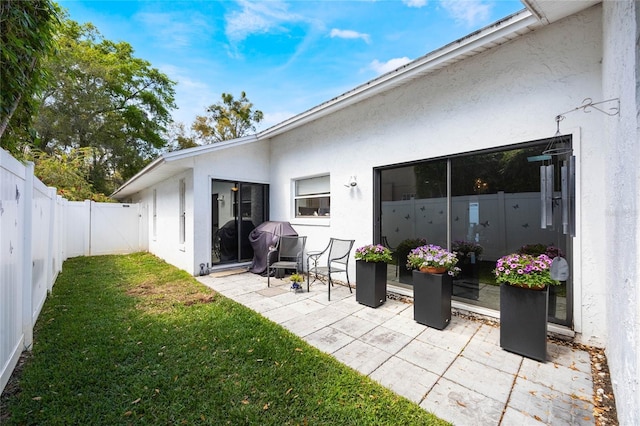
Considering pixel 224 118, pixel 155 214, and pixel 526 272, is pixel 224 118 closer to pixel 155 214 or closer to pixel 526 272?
pixel 155 214

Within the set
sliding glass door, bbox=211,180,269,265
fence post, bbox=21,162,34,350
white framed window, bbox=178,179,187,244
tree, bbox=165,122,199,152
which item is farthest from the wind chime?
tree, bbox=165,122,199,152

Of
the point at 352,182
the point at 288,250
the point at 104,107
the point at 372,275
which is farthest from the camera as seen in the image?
the point at 104,107

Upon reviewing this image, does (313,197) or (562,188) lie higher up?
(313,197)

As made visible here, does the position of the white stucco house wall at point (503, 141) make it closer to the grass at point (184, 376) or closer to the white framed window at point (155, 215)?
the grass at point (184, 376)

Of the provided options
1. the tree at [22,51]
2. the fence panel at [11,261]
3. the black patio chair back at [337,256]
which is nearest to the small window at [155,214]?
the black patio chair back at [337,256]

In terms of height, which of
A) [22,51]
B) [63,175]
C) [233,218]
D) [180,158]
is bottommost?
Answer: [233,218]

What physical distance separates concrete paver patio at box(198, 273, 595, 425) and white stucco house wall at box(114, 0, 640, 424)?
0.37 metres

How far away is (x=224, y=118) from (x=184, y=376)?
21.1 m

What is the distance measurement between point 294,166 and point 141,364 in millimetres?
5403

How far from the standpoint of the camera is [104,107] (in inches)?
627

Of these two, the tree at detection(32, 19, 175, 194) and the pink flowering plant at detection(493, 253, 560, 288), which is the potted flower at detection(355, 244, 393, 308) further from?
the tree at detection(32, 19, 175, 194)

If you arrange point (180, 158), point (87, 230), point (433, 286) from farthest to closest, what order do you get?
point (87, 230), point (180, 158), point (433, 286)

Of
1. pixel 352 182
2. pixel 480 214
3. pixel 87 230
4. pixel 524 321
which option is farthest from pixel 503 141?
pixel 87 230

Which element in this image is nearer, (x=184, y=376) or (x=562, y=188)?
(x=184, y=376)
